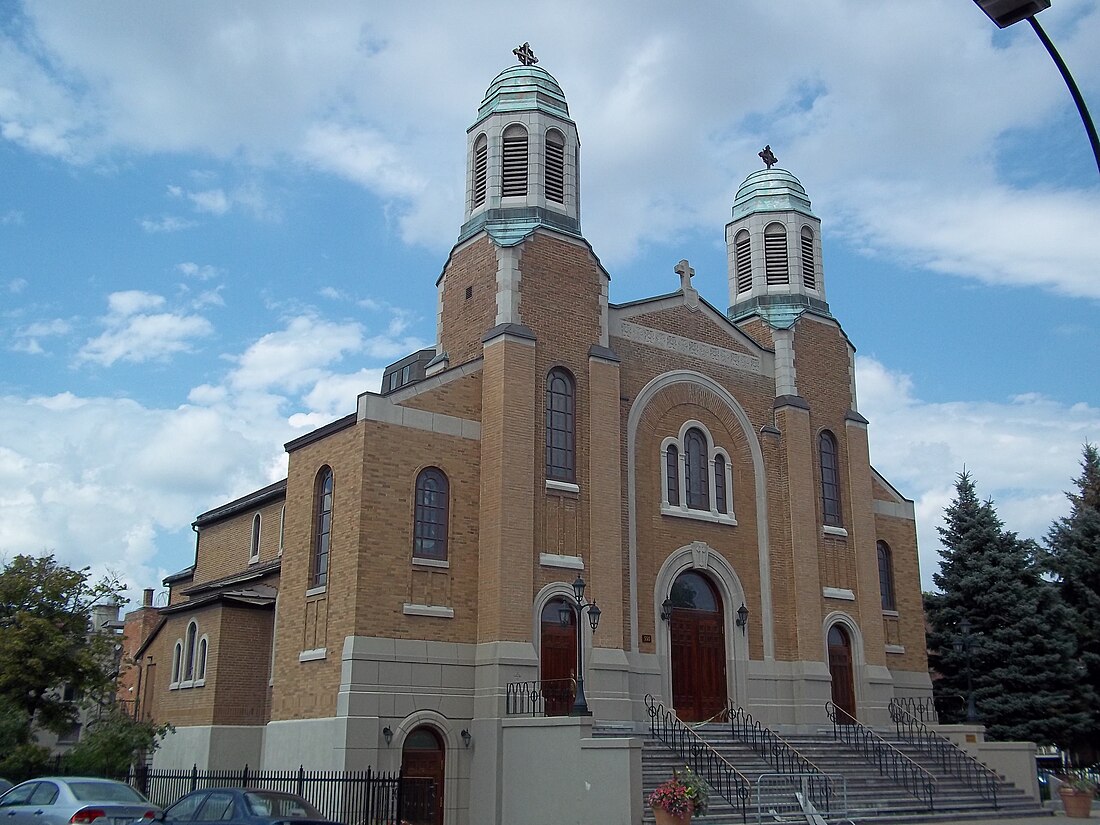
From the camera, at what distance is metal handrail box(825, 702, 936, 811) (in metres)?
24.5

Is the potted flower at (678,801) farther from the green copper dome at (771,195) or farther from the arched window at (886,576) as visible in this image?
the green copper dome at (771,195)

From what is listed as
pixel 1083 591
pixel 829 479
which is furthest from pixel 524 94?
pixel 1083 591

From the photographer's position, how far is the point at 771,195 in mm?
34719

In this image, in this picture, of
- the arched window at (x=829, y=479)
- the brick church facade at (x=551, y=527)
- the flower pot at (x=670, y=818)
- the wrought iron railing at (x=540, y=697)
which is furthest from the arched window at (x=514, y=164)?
the flower pot at (x=670, y=818)

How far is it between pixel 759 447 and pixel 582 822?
43.2ft

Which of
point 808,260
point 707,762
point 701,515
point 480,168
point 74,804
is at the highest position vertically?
point 480,168

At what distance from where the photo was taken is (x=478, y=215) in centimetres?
2889

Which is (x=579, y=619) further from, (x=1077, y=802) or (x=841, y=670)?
(x=1077, y=802)

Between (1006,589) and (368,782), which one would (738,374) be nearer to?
(1006,589)

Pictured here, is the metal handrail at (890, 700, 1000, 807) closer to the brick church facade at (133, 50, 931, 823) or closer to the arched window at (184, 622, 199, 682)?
the brick church facade at (133, 50, 931, 823)

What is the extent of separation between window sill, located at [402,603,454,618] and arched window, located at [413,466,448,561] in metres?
1.07

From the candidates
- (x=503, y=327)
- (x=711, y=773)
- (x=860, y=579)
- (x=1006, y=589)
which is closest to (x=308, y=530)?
(x=503, y=327)

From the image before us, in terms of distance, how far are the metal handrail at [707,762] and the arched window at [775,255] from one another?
14.7 meters

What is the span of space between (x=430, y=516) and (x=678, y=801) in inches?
343
